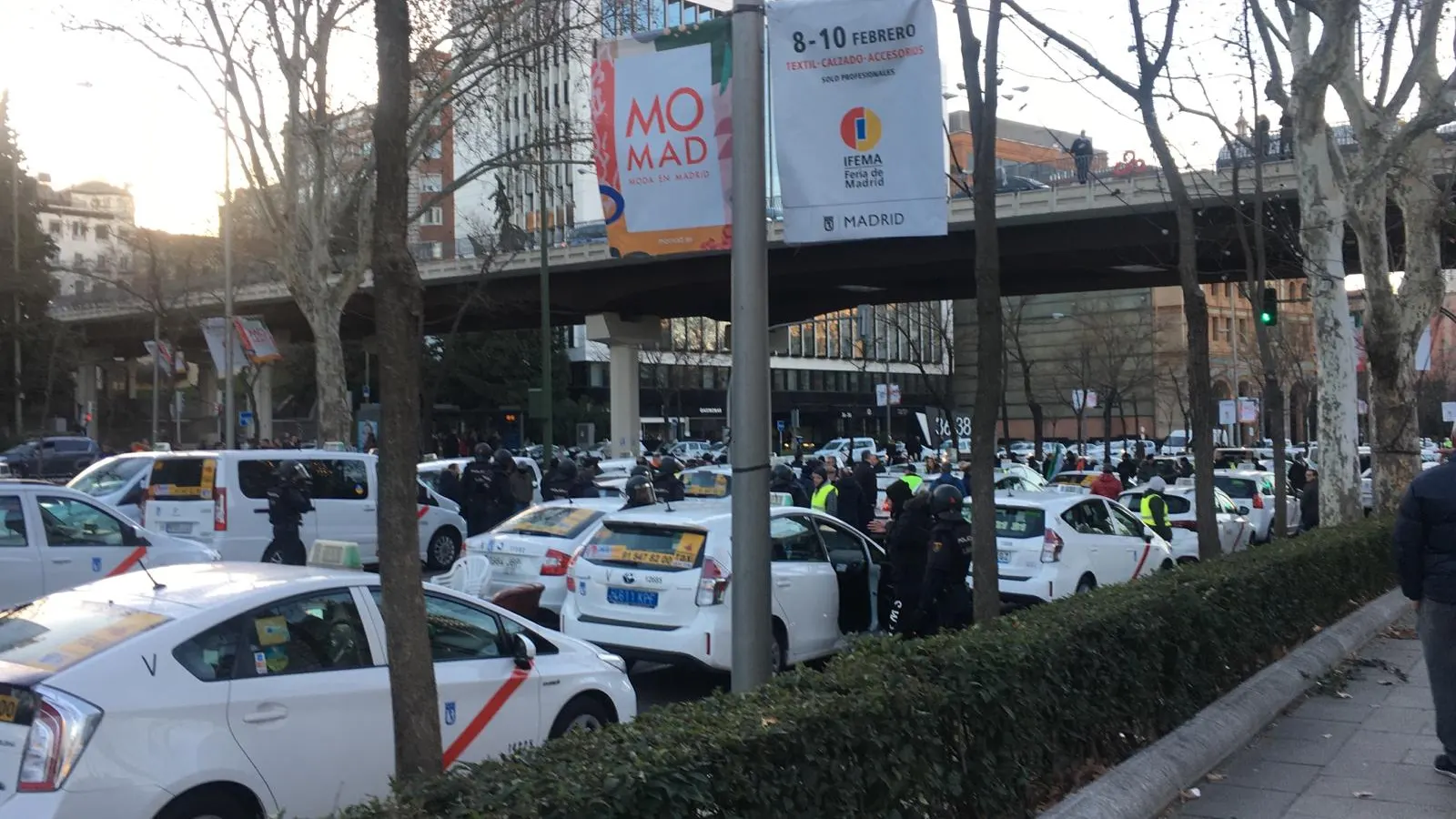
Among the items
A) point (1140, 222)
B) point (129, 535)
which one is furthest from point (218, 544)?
point (1140, 222)

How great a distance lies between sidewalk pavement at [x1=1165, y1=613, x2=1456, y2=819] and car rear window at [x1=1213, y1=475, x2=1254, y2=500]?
616 inches

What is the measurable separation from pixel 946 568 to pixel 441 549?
11.2 m

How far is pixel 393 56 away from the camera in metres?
4.61

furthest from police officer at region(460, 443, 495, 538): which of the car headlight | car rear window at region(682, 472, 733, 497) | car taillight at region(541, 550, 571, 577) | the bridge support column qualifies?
the bridge support column

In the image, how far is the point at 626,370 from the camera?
156 feet

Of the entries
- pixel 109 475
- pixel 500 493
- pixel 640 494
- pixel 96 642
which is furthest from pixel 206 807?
pixel 109 475

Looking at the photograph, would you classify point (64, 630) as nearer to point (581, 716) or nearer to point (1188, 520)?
point (581, 716)

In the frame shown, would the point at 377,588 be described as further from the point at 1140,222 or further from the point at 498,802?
the point at 1140,222

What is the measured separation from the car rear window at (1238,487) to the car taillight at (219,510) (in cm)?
1757

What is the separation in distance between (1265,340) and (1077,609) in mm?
11001

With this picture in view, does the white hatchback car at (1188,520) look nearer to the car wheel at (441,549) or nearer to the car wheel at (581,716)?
the car wheel at (441,549)

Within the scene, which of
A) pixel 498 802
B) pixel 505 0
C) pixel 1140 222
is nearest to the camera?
pixel 498 802

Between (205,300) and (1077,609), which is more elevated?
(205,300)

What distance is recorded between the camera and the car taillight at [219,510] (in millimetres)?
15945
